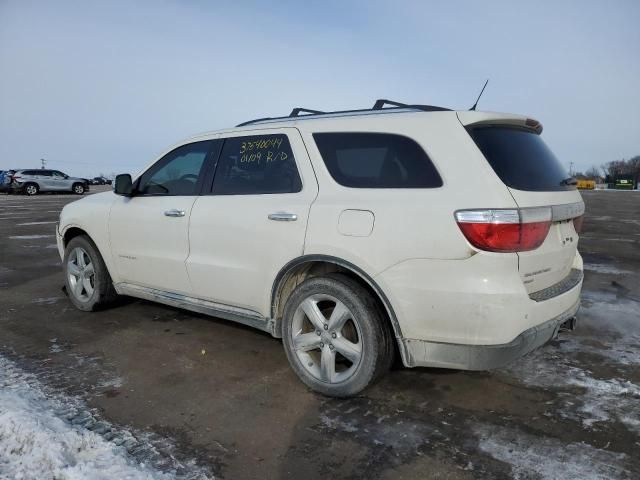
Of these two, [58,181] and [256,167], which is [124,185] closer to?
[256,167]

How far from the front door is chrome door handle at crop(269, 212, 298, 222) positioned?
91cm

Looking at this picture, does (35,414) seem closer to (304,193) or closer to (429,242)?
(304,193)

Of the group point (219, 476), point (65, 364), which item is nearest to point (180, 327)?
point (65, 364)

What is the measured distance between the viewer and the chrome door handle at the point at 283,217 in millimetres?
3336

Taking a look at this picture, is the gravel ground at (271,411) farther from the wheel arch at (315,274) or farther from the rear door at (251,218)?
the rear door at (251,218)

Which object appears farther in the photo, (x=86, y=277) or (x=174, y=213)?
(x=86, y=277)

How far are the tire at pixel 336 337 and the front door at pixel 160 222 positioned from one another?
1.17 metres

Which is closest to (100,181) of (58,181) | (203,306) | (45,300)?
(58,181)

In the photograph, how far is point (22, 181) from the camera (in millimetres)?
30453

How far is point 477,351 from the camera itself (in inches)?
109

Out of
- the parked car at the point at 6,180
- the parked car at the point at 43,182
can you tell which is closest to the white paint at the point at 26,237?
the parked car at the point at 43,182

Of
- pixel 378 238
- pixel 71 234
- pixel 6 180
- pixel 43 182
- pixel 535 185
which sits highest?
pixel 6 180

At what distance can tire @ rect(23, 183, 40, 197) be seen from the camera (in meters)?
30.8

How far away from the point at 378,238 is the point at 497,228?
0.66 m
